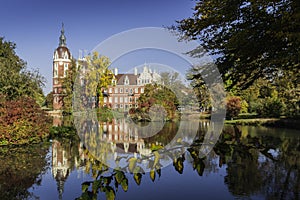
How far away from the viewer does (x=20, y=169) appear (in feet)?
22.3

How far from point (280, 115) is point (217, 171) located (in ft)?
61.8

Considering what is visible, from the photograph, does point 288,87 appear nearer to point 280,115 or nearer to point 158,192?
point 280,115

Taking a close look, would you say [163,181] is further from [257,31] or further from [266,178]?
[257,31]

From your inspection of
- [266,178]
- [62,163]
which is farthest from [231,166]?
[62,163]

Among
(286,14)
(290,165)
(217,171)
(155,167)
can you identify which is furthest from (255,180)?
(155,167)

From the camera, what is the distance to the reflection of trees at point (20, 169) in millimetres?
5126

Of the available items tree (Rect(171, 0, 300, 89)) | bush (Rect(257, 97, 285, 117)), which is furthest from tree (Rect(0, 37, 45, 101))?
bush (Rect(257, 97, 285, 117))

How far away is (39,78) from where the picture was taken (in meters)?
20.1

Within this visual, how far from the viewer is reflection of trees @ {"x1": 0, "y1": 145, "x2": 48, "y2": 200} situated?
5.13 meters

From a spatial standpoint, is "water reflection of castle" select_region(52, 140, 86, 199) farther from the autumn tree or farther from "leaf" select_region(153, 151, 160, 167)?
"leaf" select_region(153, 151, 160, 167)

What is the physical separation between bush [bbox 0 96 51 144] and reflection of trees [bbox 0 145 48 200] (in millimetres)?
931

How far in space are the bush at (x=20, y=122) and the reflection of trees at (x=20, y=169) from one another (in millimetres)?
931

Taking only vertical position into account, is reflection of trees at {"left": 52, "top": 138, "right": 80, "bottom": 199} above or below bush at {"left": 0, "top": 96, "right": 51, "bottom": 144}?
below

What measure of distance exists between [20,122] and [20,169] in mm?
4580
